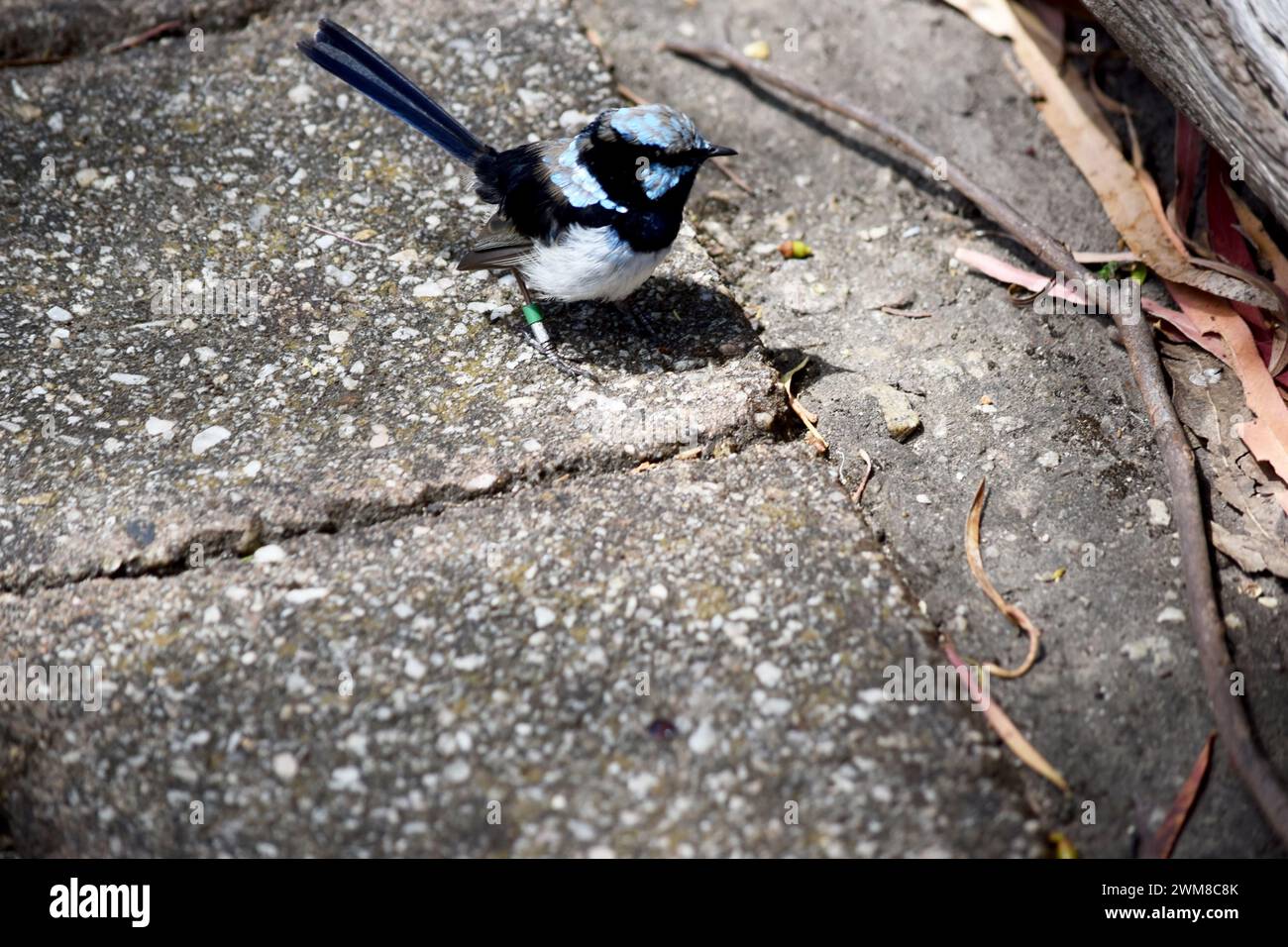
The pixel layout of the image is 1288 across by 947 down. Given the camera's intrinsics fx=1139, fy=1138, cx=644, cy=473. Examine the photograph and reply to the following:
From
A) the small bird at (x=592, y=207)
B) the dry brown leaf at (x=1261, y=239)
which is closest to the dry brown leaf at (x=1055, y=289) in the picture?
the dry brown leaf at (x=1261, y=239)

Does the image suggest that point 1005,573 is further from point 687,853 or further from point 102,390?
point 102,390

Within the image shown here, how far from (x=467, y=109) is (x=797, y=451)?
200 cm

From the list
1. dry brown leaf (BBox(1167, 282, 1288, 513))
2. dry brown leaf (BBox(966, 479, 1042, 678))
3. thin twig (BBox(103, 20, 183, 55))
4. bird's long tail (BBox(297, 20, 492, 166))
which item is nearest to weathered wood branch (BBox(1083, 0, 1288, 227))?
dry brown leaf (BBox(1167, 282, 1288, 513))

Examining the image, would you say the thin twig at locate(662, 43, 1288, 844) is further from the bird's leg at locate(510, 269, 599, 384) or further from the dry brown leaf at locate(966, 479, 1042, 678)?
the bird's leg at locate(510, 269, 599, 384)

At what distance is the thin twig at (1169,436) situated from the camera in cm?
260

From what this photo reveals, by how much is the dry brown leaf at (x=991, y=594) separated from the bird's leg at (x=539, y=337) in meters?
1.18

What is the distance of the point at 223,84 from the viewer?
14.2 ft

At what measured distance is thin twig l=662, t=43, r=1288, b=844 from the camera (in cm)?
260

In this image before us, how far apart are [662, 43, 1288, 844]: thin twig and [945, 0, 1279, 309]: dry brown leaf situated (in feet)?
1.00

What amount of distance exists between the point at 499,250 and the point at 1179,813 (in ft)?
7.96
